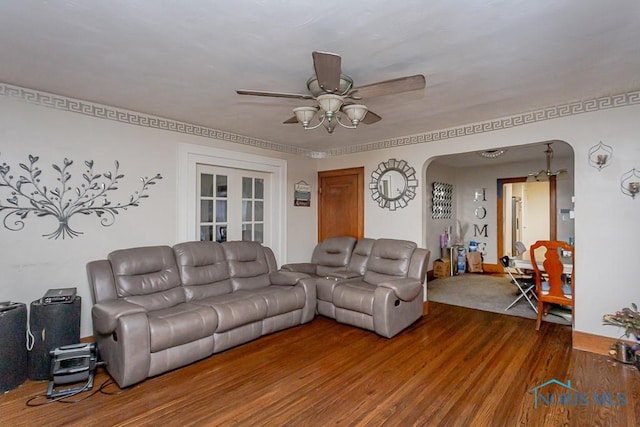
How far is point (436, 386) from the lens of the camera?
246 centimetres

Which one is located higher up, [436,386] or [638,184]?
[638,184]

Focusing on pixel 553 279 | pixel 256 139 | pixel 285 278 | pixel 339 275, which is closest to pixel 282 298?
pixel 285 278

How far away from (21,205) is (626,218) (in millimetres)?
5329

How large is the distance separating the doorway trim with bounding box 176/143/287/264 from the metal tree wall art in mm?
518

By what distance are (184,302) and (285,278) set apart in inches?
46.7

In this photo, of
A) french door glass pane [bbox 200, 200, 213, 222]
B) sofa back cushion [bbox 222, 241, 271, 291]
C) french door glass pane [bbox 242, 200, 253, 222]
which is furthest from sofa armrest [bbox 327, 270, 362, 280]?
french door glass pane [bbox 200, 200, 213, 222]

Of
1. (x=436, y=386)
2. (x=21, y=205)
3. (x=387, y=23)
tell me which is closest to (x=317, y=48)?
(x=387, y=23)

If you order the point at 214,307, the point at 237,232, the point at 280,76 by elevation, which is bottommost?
the point at 214,307

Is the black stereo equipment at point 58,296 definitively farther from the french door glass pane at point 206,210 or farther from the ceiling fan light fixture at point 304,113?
the ceiling fan light fixture at point 304,113

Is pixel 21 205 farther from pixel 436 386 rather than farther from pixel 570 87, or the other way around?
pixel 570 87

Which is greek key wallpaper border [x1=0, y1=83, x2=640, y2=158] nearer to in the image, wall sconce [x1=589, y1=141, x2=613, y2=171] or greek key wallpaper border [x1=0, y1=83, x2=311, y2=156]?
greek key wallpaper border [x1=0, y1=83, x2=311, y2=156]

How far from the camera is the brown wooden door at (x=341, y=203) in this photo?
4.98 metres

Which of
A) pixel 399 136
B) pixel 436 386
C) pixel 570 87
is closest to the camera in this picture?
pixel 436 386

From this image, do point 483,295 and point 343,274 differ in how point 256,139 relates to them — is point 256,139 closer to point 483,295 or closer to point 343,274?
point 343,274
